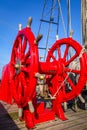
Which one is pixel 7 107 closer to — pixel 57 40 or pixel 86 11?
pixel 57 40

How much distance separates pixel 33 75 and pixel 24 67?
→ 1.66ft

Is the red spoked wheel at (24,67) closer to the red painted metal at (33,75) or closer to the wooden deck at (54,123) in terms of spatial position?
the red painted metal at (33,75)

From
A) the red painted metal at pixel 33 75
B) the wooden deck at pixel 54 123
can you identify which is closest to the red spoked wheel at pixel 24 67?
the red painted metal at pixel 33 75

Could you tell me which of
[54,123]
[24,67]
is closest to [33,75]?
[24,67]

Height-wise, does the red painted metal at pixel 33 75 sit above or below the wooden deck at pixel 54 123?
above

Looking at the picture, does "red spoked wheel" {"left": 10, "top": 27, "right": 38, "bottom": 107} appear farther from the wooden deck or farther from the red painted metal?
the wooden deck

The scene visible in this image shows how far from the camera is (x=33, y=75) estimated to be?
162 inches

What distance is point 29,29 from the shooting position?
14.9 feet

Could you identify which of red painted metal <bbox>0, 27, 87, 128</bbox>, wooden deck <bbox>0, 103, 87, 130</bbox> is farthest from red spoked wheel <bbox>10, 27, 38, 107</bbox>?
wooden deck <bbox>0, 103, 87, 130</bbox>

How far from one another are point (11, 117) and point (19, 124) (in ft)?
1.90

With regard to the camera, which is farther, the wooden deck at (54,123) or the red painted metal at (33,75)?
the wooden deck at (54,123)

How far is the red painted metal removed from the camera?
4.18 m

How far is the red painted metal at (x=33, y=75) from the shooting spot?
418 centimetres

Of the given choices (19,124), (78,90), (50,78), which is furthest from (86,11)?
(19,124)
